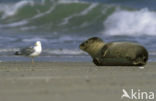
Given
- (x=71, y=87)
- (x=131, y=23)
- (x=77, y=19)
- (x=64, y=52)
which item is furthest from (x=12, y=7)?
(x=71, y=87)

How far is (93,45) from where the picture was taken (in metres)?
8.41

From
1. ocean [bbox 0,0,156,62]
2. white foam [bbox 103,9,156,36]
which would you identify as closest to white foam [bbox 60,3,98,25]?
ocean [bbox 0,0,156,62]

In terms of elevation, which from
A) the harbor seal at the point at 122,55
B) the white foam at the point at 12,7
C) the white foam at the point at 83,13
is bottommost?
the harbor seal at the point at 122,55

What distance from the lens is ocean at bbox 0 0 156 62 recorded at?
1927cm

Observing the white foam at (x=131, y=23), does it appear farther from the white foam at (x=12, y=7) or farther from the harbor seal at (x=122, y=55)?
the harbor seal at (x=122, y=55)

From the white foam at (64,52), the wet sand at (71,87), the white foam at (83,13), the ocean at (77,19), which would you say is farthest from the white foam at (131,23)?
the wet sand at (71,87)

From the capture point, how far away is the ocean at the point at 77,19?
1927 cm

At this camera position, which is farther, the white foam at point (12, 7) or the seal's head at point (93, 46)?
the white foam at point (12, 7)

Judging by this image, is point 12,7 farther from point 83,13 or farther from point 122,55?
point 122,55

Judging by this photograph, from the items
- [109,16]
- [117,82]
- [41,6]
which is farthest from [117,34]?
[117,82]

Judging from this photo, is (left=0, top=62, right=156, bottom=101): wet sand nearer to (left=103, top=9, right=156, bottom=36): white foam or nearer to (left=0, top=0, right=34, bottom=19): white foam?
(left=103, top=9, right=156, bottom=36): white foam

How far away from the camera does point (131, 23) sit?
22.2m

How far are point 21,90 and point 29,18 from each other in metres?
20.7

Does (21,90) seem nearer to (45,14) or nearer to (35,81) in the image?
(35,81)
